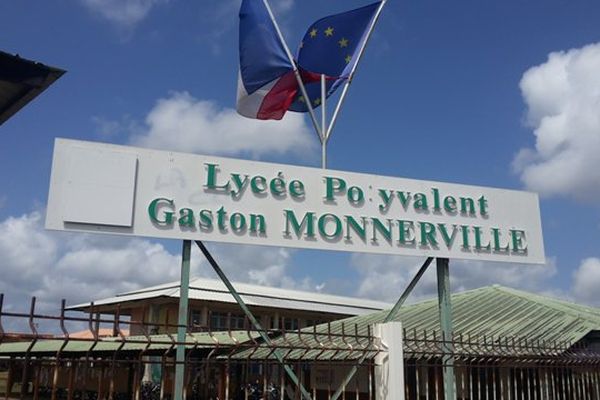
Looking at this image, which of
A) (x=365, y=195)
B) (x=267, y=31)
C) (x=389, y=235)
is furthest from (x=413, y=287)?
(x=267, y=31)

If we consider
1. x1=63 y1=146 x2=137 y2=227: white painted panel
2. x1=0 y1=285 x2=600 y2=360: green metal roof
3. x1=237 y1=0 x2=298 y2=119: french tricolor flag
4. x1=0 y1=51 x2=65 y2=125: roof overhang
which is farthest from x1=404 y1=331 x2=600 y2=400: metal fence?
x1=237 y1=0 x2=298 y2=119: french tricolor flag

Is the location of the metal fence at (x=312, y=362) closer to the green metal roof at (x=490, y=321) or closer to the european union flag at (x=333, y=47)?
the green metal roof at (x=490, y=321)

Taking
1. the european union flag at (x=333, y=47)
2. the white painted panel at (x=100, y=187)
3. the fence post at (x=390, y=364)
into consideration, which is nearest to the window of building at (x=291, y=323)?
the european union flag at (x=333, y=47)

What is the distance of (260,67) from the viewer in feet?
37.6

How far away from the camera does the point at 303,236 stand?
329 inches

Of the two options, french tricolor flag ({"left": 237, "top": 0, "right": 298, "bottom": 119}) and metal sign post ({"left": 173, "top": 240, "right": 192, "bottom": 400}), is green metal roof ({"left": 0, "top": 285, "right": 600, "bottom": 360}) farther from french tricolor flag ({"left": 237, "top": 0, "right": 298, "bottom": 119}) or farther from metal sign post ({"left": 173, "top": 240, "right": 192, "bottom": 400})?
french tricolor flag ({"left": 237, "top": 0, "right": 298, "bottom": 119})

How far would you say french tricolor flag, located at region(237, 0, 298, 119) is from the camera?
37.4 feet

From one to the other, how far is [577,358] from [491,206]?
2612 millimetres

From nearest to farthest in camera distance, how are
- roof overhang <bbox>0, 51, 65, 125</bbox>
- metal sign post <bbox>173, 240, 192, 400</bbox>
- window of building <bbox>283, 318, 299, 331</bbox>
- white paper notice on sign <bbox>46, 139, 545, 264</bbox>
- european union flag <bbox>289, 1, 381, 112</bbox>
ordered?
roof overhang <bbox>0, 51, 65, 125</bbox>, metal sign post <bbox>173, 240, 192, 400</bbox>, white paper notice on sign <bbox>46, 139, 545, 264</bbox>, european union flag <bbox>289, 1, 381, 112</bbox>, window of building <bbox>283, 318, 299, 331</bbox>

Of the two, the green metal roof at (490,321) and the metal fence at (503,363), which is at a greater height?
the green metal roof at (490,321)

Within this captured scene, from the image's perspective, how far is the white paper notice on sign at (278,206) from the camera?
7.47 meters

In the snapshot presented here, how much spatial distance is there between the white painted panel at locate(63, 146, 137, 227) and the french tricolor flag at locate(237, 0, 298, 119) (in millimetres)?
4210

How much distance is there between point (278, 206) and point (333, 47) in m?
4.84

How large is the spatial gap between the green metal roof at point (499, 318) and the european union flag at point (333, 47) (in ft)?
16.0
